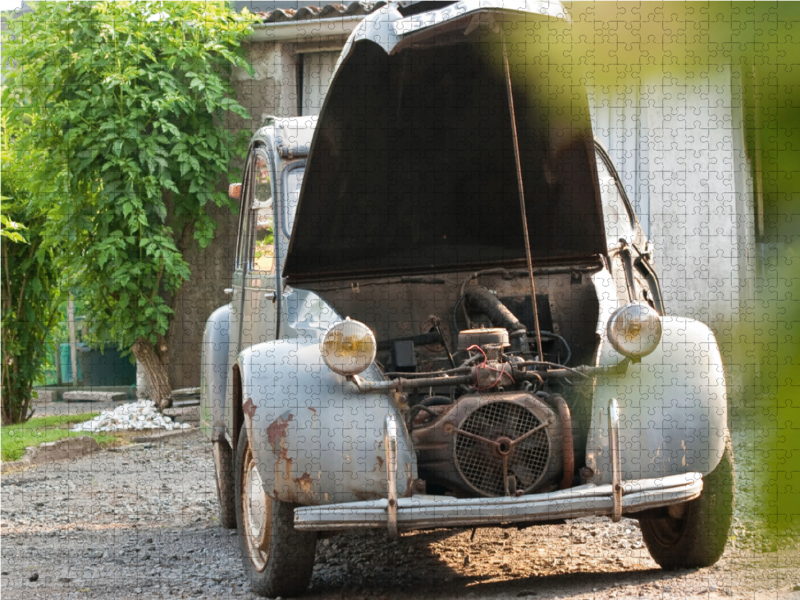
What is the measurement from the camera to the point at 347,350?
132 inches

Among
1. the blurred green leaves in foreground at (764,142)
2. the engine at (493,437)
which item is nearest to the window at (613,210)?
the engine at (493,437)

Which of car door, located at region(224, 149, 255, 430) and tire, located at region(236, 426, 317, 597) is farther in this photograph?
car door, located at region(224, 149, 255, 430)

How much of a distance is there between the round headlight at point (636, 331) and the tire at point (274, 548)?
1.31m

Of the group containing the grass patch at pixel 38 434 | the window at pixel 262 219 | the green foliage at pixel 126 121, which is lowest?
the grass patch at pixel 38 434

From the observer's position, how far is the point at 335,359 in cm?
335

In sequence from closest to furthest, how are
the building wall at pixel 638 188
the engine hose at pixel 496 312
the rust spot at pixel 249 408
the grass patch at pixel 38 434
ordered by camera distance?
the rust spot at pixel 249 408 → the building wall at pixel 638 188 → the engine hose at pixel 496 312 → the grass patch at pixel 38 434

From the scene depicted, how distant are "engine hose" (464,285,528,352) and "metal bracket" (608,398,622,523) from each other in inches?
31.9

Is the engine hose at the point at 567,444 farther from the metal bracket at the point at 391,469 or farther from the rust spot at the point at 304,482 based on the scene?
the rust spot at the point at 304,482

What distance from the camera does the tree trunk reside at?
32.1 feet

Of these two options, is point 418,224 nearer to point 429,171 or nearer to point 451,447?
point 429,171

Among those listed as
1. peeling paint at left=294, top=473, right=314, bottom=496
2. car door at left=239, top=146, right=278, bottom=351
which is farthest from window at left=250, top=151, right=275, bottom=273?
peeling paint at left=294, top=473, right=314, bottom=496

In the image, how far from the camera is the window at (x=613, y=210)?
4.84m

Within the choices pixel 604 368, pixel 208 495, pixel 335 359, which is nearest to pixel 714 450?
pixel 604 368

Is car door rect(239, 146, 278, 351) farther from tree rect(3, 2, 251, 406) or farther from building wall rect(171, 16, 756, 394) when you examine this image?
tree rect(3, 2, 251, 406)
